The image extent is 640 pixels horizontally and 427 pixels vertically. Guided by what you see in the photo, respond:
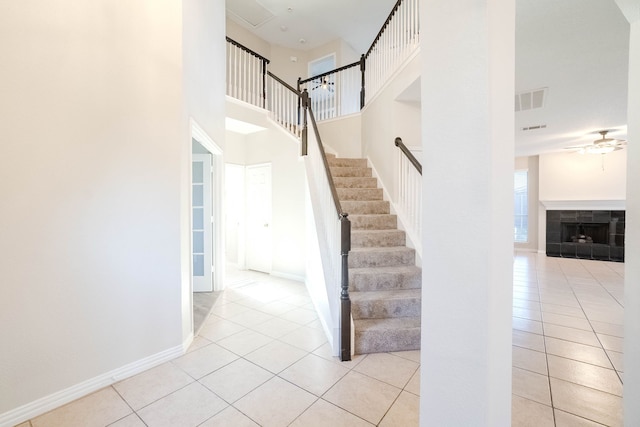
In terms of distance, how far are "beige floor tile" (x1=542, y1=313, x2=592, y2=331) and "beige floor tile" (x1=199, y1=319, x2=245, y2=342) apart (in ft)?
11.3

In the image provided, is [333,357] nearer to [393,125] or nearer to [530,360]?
[530,360]

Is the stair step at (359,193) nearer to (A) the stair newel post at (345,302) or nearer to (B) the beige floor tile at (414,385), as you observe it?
(A) the stair newel post at (345,302)

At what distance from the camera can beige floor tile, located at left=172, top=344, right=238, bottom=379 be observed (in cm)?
218

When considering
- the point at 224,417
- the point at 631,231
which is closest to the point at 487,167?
the point at 631,231

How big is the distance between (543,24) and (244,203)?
499cm

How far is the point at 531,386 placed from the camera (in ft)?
6.53

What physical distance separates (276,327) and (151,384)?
1.23 meters

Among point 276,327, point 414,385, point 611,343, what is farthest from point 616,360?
point 276,327

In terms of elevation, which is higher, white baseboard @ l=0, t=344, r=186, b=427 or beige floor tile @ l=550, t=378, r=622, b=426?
white baseboard @ l=0, t=344, r=186, b=427

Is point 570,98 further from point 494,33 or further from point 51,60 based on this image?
point 51,60

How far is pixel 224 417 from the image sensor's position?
168 cm

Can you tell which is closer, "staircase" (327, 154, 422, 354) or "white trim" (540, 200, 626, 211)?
"staircase" (327, 154, 422, 354)

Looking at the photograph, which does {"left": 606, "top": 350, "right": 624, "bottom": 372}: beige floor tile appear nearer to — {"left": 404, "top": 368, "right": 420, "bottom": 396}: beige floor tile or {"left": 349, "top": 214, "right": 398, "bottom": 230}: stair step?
{"left": 404, "top": 368, "right": 420, "bottom": 396}: beige floor tile

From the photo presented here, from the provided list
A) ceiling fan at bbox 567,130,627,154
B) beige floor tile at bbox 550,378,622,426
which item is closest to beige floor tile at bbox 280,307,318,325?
beige floor tile at bbox 550,378,622,426
